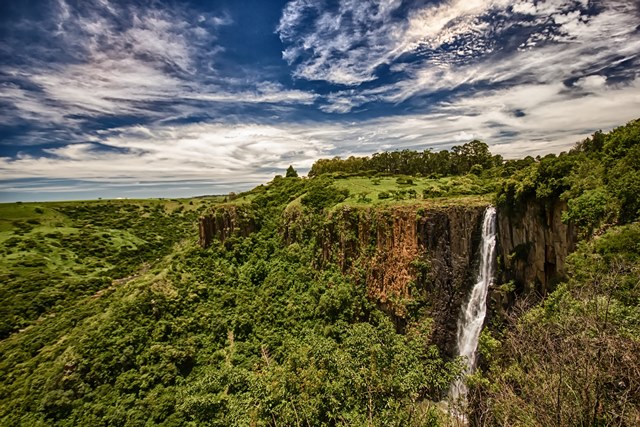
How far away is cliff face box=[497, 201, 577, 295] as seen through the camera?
17.9 metres

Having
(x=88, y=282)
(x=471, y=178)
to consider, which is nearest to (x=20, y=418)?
(x=88, y=282)

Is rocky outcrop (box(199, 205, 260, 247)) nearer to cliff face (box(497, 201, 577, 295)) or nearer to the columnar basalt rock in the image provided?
the columnar basalt rock

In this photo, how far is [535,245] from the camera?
19750mm

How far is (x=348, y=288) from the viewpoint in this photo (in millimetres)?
27266

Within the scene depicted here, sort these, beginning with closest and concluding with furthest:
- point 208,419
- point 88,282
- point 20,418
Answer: point 208,419 → point 20,418 → point 88,282

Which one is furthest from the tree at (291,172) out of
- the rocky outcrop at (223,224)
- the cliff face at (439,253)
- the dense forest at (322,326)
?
the cliff face at (439,253)

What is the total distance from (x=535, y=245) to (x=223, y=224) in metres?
34.0

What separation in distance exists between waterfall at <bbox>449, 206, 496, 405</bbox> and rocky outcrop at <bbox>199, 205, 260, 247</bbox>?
2779cm

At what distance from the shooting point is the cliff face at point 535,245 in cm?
1791

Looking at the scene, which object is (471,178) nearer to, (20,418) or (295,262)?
(295,262)

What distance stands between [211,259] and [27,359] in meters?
19.7

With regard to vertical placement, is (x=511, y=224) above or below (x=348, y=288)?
above

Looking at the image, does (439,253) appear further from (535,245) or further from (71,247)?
(71,247)

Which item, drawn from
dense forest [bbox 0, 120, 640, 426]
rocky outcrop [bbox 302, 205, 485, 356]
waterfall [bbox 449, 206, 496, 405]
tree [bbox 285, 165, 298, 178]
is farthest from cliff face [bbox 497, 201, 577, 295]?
tree [bbox 285, 165, 298, 178]
